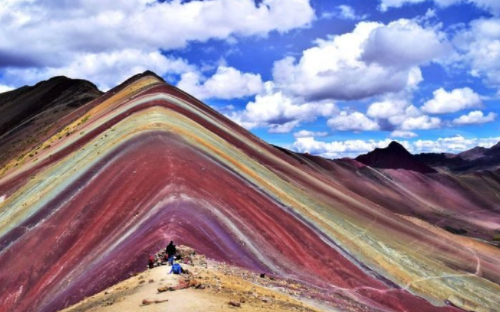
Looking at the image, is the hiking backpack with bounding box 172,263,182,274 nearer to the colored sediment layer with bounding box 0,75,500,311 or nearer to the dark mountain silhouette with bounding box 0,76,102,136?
the colored sediment layer with bounding box 0,75,500,311

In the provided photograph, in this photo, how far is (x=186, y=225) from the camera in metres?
23.2

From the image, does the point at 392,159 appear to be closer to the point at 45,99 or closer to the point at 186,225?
the point at 45,99

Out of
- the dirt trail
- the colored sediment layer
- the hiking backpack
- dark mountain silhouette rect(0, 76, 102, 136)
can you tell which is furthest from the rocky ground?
dark mountain silhouette rect(0, 76, 102, 136)

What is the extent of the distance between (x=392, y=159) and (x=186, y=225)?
150 m

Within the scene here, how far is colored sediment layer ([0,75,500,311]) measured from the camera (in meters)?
23.4

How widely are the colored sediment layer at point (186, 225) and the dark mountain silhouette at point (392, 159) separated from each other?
11039cm

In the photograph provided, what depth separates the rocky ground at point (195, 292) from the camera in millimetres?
13977

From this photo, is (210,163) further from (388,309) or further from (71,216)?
(388,309)

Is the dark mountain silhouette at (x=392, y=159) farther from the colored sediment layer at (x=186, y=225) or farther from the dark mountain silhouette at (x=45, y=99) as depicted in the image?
the colored sediment layer at (x=186, y=225)

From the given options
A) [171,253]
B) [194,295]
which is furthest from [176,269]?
[194,295]

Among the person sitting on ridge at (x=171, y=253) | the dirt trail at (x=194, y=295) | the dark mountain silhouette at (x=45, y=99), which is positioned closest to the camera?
the dirt trail at (x=194, y=295)

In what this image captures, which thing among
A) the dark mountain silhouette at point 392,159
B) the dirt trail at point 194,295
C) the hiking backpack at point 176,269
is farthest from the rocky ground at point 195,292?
the dark mountain silhouette at point 392,159

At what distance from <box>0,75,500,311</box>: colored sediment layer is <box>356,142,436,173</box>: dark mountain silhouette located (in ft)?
362

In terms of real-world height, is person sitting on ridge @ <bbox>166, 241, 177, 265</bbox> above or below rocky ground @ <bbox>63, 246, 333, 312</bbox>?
above
